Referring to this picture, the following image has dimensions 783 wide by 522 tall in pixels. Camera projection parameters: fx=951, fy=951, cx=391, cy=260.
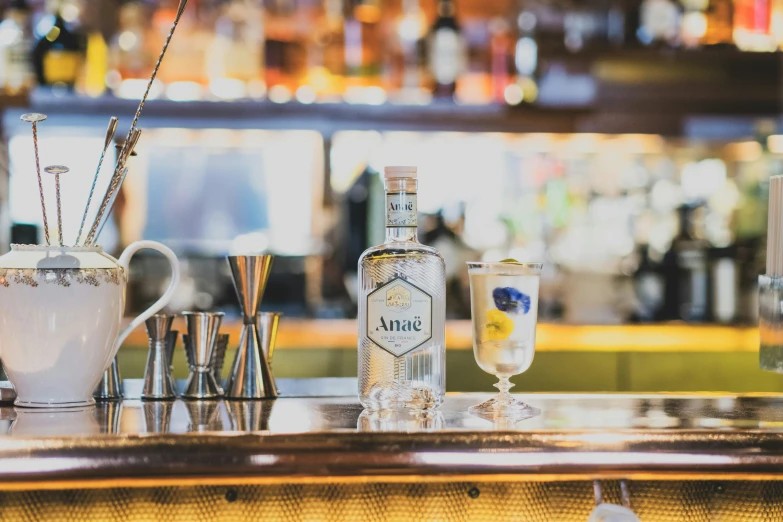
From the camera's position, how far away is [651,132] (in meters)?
3.03

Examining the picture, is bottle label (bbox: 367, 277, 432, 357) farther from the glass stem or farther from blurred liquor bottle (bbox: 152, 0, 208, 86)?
blurred liquor bottle (bbox: 152, 0, 208, 86)

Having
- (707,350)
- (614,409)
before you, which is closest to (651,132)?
(707,350)

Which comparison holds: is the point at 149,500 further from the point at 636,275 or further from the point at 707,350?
the point at 636,275

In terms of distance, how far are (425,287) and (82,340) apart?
365 mm

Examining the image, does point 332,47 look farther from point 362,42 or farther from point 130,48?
point 130,48

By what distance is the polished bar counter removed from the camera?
84 cm

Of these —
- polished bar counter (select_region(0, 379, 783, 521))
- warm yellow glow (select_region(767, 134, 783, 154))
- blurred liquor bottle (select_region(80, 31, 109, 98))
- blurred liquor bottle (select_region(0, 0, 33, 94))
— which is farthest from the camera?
warm yellow glow (select_region(767, 134, 783, 154))

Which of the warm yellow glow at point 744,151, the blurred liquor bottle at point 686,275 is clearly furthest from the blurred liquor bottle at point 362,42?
the warm yellow glow at point 744,151

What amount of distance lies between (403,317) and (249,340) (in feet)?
0.80

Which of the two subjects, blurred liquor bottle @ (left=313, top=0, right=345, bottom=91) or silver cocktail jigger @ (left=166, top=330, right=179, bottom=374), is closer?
silver cocktail jigger @ (left=166, top=330, right=179, bottom=374)

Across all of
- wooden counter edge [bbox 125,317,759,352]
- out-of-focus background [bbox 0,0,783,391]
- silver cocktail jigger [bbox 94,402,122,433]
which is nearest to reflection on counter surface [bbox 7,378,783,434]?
silver cocktail jigger [bbox 94,402,122,433]

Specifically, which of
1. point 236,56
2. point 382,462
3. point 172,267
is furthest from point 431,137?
point 382,462

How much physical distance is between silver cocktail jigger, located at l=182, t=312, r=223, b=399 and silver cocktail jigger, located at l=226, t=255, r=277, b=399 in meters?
0.03

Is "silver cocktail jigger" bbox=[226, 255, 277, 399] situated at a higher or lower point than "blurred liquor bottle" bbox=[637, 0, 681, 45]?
lower
